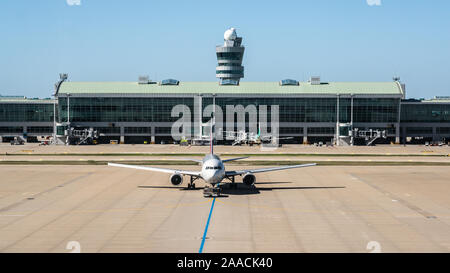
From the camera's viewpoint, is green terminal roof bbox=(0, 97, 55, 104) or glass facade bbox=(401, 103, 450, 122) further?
green terminal roof bbox=(0, 97, 55, 104)

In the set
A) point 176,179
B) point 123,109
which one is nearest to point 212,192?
point 176,179

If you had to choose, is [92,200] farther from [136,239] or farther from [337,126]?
[337,126]

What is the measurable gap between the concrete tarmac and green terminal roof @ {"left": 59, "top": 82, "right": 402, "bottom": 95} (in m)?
101

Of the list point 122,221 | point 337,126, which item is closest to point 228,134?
point 337,126

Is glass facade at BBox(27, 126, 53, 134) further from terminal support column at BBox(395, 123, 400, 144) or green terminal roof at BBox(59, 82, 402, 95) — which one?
terminal support column at BBox(395, 123, 400, 144)

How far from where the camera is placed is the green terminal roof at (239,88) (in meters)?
171

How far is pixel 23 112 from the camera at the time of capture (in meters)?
177

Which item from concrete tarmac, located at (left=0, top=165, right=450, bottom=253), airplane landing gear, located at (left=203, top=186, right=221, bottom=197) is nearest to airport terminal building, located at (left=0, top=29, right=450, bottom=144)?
concrete tarmac, located at (left=0, top=165, right=450, bottom=253)

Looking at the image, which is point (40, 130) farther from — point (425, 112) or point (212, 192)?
point (425, 112)

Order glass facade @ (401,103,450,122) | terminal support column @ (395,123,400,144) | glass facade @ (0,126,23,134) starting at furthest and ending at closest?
glass facade @ (0,126,23,134)
glass facade @ (401,103,450,122)
terminal support column @ (395,123,400,144)

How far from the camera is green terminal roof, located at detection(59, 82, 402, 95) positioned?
17125cm

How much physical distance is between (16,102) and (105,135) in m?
39.3

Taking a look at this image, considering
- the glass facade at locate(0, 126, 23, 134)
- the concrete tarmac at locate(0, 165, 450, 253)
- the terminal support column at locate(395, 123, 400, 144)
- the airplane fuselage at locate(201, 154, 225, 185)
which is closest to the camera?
the concrete tarmac at locate(0, 165, 450, 253)

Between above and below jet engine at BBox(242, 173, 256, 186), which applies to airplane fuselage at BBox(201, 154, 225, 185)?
above
